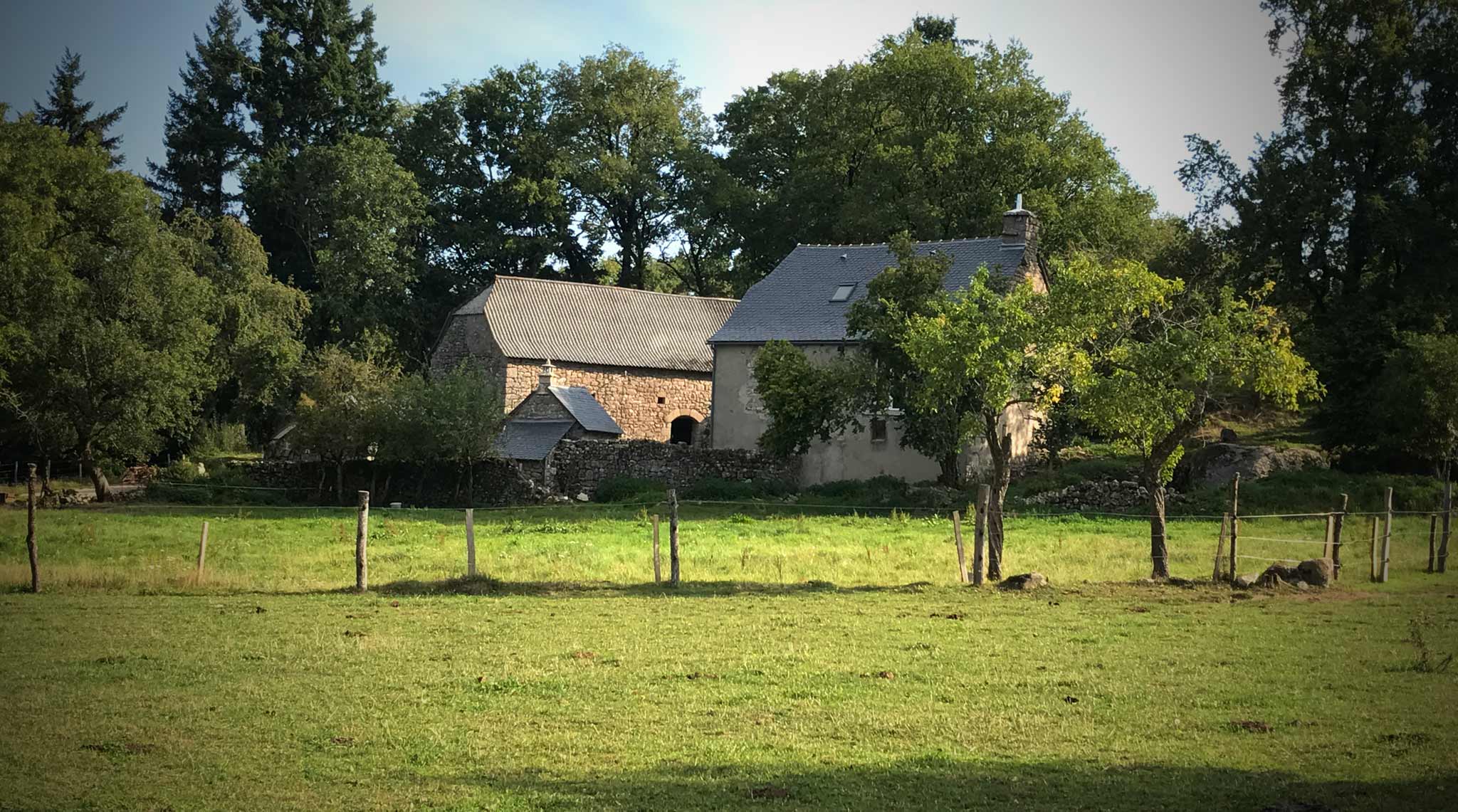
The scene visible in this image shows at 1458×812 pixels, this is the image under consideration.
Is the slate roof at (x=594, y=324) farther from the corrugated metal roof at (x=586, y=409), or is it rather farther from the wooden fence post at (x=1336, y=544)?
the wooden fence post at (x=1336, y=544)

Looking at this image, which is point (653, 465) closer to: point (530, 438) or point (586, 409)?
point (530, 438)

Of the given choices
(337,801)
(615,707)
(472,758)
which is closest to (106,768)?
(337,801)

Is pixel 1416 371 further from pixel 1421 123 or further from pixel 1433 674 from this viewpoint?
pixel 1433 674

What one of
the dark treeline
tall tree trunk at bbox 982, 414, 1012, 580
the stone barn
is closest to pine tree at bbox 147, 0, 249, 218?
the dark treeline

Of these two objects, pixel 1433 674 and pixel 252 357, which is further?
pixel 252 357

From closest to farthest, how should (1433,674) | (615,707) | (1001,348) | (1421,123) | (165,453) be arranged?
(615,707) < (1433,674) < (1001,348) < (1421,123) < (165,453)

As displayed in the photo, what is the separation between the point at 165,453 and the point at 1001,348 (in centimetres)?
3665

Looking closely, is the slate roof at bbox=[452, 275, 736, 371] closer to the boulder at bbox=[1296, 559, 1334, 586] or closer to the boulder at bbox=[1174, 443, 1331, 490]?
the boulder at bbox=[1174, 443, 1331, 490]

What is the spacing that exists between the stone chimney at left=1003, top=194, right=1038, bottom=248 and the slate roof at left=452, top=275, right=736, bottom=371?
12.4 meters

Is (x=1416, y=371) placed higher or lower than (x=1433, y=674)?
higher

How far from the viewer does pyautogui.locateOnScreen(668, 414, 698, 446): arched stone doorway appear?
52094 millimetres

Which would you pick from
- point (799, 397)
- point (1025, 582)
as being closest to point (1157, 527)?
point (1025, 582)

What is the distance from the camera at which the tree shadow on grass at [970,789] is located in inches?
312

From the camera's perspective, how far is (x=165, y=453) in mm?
46500
